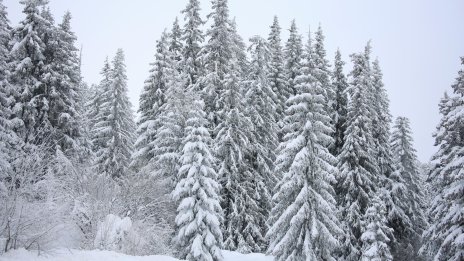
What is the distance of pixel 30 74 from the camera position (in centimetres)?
2658

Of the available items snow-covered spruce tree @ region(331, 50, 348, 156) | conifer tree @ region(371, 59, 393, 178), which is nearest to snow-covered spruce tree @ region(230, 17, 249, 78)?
snow-covered spruce tree @ region(331, 50, 348, 156)

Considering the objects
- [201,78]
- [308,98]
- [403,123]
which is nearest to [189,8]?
[201,78]

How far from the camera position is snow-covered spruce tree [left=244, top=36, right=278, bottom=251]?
3203cm

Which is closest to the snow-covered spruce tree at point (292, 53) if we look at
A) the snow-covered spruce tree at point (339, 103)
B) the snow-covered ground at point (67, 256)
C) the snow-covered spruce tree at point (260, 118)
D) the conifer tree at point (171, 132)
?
the snow-covered spruce tree at point (339, 103)

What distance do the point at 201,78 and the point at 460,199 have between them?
1906cm

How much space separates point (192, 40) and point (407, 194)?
22.1 meters

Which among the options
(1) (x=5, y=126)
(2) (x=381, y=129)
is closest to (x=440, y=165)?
(2) (x=381, y=129)

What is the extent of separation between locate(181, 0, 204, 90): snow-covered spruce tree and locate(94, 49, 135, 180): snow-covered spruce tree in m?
7.16

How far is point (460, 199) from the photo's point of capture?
21.8 meters

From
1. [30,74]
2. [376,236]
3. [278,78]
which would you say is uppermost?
[278,78]

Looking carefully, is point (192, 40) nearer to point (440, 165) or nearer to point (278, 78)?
point (278, 78)

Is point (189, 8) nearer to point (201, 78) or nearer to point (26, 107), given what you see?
point (201, 78)

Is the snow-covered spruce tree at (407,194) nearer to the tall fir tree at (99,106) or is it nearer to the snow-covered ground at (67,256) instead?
the snow-covered ground at (67,256)

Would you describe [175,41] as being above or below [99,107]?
above
